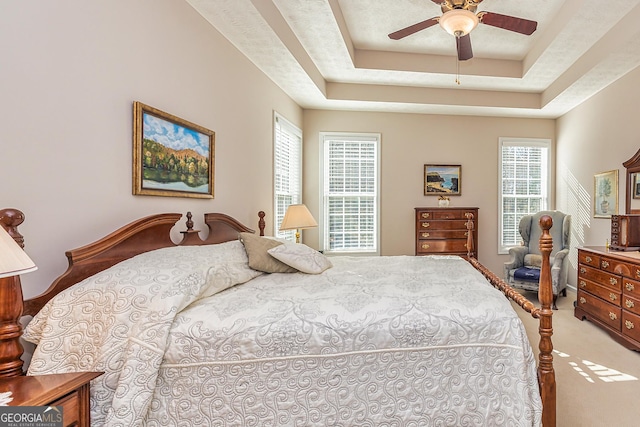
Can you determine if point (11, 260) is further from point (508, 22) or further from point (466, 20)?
point (508, 22)

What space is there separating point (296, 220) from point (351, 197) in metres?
1.75

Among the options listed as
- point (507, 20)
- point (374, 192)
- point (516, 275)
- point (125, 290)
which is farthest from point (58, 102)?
point (516, 275)

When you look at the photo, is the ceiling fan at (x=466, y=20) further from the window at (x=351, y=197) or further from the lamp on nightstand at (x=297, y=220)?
the window at (x=351, y=197)

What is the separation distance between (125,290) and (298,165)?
3.88m

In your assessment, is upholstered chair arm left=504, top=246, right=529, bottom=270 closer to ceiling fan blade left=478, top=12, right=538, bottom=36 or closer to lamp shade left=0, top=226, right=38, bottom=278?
ceiling fan blade left=478, top=12, right=538, bottom=36

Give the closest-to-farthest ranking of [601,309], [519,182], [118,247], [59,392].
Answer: [59,392], [118,247], [601,309], [519,182]

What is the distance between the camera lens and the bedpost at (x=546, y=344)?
1.57 meters

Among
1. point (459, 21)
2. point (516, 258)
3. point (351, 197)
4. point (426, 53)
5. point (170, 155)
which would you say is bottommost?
point (516, 258)

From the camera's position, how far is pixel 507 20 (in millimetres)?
2492

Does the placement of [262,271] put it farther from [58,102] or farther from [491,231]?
[491,231]

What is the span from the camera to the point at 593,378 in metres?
2.54

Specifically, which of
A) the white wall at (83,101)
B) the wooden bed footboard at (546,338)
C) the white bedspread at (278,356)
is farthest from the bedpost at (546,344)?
the white wall at (83,101)

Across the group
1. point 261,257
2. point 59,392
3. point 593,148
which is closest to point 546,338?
Result: point 261,257

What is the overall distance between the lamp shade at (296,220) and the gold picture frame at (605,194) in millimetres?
3808
